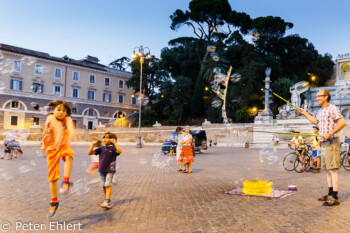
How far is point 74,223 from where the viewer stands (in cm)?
429

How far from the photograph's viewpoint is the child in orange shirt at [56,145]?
4.44 meters

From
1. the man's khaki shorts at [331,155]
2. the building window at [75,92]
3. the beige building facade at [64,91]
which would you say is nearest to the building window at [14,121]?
the beige building facade at [64,91]

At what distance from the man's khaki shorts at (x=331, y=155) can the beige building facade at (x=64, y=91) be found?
39746mm

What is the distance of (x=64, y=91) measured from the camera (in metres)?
50.9

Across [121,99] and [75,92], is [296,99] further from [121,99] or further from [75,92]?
[75,92]

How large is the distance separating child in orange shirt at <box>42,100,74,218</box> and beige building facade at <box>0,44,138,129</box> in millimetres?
38629

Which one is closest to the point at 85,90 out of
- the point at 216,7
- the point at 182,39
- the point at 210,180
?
the point at 182,39

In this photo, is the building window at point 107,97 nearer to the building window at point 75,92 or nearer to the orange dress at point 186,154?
the building window at point 75,92

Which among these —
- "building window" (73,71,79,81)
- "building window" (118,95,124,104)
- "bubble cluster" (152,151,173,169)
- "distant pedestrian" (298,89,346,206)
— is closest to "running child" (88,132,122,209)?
"distant pedestrian" (298,89,346,206)

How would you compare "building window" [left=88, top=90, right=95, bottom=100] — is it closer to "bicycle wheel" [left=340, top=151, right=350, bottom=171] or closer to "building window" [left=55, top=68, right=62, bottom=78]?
"building window" [left=55, top=68, right=62, bottom=78]

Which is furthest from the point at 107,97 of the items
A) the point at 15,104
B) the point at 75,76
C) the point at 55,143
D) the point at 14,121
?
the point at 55,143

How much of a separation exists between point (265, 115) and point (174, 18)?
22.1 metres

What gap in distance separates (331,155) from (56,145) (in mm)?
4565

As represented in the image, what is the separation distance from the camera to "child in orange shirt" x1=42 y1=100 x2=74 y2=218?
175 inches
